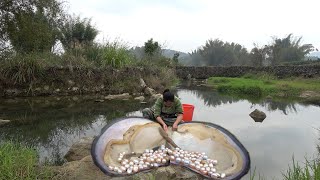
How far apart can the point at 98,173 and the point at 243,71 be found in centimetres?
2685

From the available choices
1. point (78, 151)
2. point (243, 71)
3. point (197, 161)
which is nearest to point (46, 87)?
point (78, 151)

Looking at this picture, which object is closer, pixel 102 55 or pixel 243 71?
pixel 102 55

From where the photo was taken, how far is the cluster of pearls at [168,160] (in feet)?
12.9

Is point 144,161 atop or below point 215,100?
atop

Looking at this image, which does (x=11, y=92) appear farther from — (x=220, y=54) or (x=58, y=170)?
(x=220, y=54)

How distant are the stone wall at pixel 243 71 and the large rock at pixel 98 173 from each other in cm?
2045

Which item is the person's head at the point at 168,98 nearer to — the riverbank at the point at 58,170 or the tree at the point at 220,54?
the riverbank at the point at 58,170

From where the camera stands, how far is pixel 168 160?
420cm

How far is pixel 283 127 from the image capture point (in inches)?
318

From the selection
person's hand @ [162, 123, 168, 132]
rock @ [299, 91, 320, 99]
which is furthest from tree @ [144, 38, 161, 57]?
person's hand @ [162, 123, 168, 132]

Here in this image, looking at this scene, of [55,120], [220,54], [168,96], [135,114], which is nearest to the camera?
[168,96]

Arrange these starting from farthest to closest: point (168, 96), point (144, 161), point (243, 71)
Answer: point (243, 71), point (168, 96), point (144, 161)

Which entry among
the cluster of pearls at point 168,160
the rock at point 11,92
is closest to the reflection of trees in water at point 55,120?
the rock at point 11,92

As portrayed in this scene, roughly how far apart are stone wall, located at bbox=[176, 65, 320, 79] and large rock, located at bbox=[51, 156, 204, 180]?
20.4m
